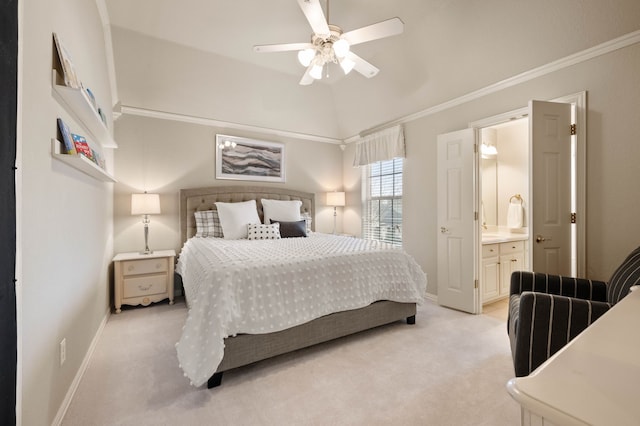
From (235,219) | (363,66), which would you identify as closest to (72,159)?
(235,219)

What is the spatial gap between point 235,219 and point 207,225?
439 millimetres

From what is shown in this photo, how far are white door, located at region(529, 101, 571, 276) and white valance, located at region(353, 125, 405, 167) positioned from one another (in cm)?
186

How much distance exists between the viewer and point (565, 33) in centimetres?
239

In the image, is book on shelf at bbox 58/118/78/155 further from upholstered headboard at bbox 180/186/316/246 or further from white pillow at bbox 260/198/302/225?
white pillow at bbox 260/198/302/225

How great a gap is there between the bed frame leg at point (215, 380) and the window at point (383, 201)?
3.25 metres

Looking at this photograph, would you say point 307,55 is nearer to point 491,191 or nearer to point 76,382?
point 76,382

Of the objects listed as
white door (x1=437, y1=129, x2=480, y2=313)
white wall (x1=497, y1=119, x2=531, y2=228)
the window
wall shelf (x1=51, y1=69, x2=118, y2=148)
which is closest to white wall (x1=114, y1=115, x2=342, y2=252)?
wall shelf (x1=51, y1=69, x2=118, y2=148)

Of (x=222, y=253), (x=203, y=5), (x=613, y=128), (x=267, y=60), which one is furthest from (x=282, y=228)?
(x=613, y=128)

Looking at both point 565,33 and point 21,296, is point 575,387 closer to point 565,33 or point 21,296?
Answer: point 21,296

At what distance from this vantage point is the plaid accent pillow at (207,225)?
395cm

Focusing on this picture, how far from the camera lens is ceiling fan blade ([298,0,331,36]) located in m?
1.96

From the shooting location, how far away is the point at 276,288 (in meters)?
2.11

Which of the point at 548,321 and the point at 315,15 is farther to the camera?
the point at 315,15

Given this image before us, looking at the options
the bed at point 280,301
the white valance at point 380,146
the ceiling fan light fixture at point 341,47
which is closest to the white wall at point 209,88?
the white valance at point 380,146
